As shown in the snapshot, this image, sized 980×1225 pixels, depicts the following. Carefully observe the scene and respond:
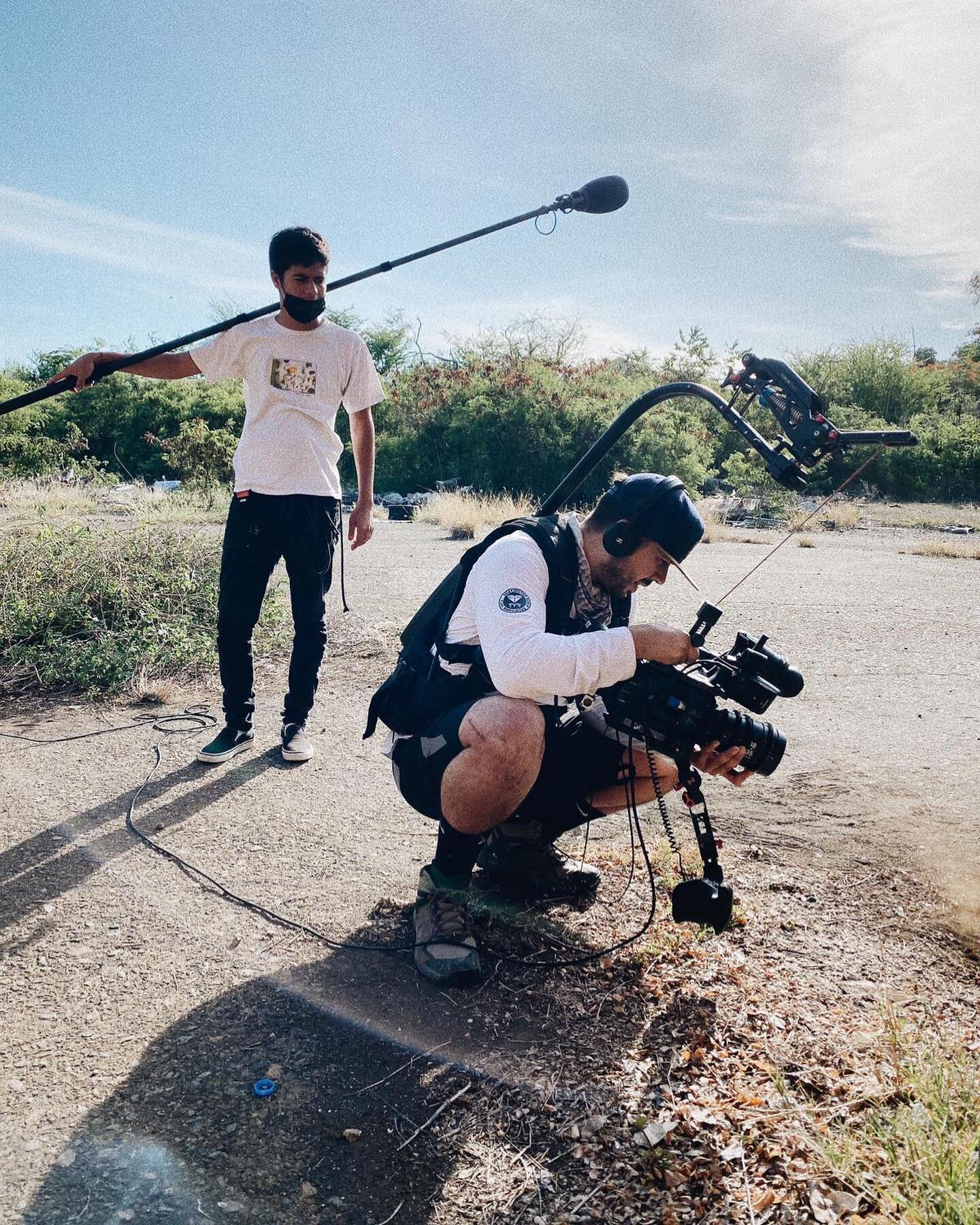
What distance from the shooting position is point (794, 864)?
124 inches

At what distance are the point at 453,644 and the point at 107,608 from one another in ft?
12.9

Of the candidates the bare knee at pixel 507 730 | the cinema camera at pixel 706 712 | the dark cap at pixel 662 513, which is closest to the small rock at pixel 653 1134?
the cinema camera at pixel 706 712

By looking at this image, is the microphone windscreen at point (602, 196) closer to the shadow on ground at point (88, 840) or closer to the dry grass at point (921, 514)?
the shadow on ground at point (88, 840)

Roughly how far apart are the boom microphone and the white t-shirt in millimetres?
1101

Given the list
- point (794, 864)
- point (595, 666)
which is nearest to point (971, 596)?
point (794, 864)

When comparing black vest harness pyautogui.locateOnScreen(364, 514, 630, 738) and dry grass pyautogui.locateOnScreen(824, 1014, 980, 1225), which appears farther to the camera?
black vest harness pyautogui.locateOnScreen(364, 514, 630, 738)

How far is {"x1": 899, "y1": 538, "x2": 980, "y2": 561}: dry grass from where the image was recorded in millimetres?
11680

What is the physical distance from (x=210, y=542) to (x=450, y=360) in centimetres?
1934

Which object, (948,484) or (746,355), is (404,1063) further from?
(948,484)

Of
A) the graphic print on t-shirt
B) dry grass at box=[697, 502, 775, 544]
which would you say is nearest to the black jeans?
the graphic print on t-shirt

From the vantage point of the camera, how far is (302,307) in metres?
3.77

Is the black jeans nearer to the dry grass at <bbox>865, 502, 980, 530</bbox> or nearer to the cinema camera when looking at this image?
Answer: the cinema camera

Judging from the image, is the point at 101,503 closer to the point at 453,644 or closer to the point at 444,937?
the point at 453,644

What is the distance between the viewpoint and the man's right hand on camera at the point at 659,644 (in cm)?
239
